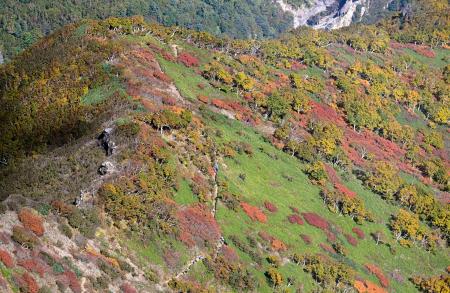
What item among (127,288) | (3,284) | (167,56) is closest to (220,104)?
(167,56)

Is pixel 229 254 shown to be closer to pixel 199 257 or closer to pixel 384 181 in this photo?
pixel 199 257

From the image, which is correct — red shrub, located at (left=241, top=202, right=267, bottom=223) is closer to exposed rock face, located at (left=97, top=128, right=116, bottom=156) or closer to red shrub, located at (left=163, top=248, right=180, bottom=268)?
red shrub, located at (left=163, top=248, right=180, bottom=268)

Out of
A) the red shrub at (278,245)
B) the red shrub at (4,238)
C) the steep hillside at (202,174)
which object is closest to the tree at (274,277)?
the steep hillside at (202,174)

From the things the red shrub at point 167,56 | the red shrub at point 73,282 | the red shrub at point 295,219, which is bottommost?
the red shrub at point 295,219

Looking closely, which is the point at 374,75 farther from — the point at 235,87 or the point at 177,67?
the point at 177,67

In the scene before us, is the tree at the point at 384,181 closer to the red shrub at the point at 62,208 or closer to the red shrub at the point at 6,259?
the red shrub at the point at 62,208

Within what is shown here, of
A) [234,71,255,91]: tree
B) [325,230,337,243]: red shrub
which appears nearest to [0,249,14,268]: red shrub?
[325,230,337,243]: red shrub

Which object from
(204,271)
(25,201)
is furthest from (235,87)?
(25,201)
